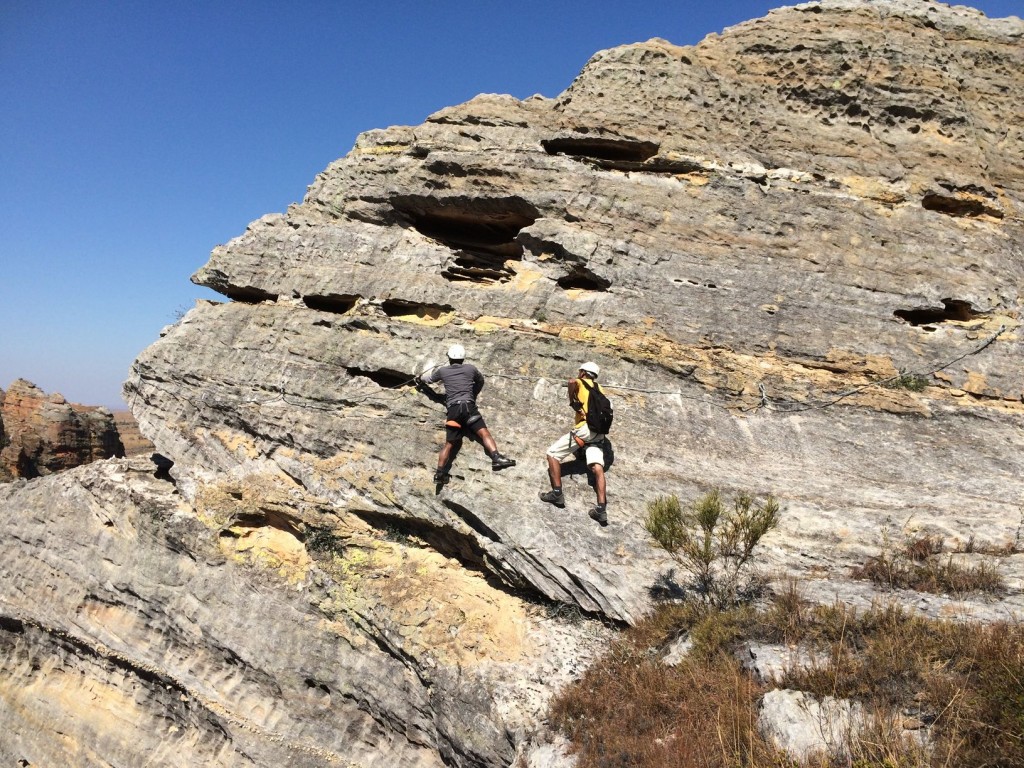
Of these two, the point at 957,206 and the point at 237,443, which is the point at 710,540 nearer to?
the point at 237,443

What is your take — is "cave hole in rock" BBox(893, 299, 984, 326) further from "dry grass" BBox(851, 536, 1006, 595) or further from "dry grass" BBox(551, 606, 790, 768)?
"dry grass" BBox(551, 606, 790, 768)

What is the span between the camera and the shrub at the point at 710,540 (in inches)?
263

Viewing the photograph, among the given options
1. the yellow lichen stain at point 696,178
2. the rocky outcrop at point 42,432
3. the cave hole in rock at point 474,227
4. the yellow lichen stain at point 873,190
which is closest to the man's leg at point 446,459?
the cave hole in rock at point 474,227

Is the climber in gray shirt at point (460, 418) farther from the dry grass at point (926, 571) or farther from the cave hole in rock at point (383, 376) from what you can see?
the dry grass at point (926, 571)

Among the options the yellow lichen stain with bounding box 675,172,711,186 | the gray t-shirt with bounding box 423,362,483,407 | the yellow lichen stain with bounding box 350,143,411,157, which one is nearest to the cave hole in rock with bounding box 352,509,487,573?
the gray t-shirt with bounding box 423,362,483,407

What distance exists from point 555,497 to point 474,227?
6.03 m

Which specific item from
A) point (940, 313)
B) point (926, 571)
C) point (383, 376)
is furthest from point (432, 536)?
point (940, 313)

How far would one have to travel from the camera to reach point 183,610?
28.7ft

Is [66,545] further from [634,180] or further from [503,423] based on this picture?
[634,180]

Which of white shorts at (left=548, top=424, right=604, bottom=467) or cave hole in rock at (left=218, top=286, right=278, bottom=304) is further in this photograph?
cave hole in rock at (left=218, top=286, right=278, bottom=304)

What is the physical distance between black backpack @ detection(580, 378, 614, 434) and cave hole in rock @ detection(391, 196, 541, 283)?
3.43 metres

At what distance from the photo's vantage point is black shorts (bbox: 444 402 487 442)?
27.1 feet

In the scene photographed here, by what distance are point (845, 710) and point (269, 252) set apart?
421 inches

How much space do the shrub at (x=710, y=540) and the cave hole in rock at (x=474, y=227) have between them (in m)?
5.28
